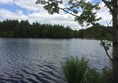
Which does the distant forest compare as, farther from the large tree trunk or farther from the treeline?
the large tree trunk

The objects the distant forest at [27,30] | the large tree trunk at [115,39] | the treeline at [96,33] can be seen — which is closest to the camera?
the large tree trunk at [115,39]

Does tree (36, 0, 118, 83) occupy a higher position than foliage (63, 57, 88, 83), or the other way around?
tree (36, 0, 118, 83)

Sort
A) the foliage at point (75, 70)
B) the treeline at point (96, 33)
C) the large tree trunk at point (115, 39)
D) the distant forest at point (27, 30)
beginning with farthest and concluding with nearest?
the distant forest at point (27, 30) < the foliage at point (75, 70) < the treeline at point (96, 33) < the large tree trunk at point (115, 39)

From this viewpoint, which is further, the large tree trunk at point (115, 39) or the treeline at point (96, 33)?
the treeline at point (96, 33)

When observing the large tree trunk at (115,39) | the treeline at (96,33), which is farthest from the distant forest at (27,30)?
the large tree trunk at (115,39)

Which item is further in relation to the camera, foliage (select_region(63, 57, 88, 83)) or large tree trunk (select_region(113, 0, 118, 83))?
foliage (select_region(63, 57, 88, 83))

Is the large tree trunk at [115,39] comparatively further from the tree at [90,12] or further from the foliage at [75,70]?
the foliage at [75,70]

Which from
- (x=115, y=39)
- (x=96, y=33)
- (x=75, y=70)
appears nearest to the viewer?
(x=115, y=39)

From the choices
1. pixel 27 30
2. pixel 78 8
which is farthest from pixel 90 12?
pixel 27 30

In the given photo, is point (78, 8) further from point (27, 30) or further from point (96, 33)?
point (27, 30)

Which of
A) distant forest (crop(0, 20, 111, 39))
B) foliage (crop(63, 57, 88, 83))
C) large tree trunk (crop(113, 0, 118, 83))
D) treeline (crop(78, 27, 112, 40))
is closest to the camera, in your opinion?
large tree trunk (crop(113, 0, 118, 83))

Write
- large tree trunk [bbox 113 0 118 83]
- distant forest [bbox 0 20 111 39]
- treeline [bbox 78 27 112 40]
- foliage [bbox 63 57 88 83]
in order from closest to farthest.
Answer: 1. large tree trunk [bbox 113 0 118 83]
2. treeline [bbox 78 27 112 40]
3. foliage [bbox 63 57 88 83]
4. distant forest [bbox 0 20 111 39]

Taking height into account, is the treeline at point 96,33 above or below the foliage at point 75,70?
above

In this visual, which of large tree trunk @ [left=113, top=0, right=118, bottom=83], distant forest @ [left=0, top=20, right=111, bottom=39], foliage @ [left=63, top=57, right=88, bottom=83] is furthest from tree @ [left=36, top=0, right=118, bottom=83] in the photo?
distant forest @ [left=0, top=20, right=111, bottom=39]
